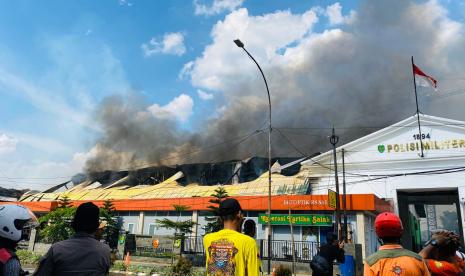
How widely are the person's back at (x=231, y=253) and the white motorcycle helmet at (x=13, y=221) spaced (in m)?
1.46

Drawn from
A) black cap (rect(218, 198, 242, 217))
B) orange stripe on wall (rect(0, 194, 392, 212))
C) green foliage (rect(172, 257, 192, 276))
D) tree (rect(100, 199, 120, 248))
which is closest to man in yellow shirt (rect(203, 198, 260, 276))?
black cap (rect(218, 198, 242, 217))

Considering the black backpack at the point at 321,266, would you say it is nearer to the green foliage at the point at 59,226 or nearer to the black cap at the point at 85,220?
the black cap at the point at 85,220

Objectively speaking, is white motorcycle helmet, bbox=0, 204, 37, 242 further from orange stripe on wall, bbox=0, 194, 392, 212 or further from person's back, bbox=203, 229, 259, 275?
orange stripe on wall, bbox=0, 194, 392, 212

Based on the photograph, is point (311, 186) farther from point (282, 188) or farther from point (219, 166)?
point (219, 166)

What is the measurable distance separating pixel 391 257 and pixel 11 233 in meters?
2.77

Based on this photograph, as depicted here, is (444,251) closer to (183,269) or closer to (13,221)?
(13,221)

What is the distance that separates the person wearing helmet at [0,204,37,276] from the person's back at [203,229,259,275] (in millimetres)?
1412

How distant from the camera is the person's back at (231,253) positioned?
2887 millimetres

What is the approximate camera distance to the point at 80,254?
265 cm

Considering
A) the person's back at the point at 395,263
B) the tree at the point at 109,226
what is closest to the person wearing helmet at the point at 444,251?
the person's back at the point at 395,263

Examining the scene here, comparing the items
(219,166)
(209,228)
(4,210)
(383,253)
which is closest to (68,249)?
(4,210)

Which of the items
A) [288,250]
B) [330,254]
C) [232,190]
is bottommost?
[288,250]

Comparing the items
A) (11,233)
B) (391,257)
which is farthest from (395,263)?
(11,233)

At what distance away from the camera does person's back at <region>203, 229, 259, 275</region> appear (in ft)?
9.47
